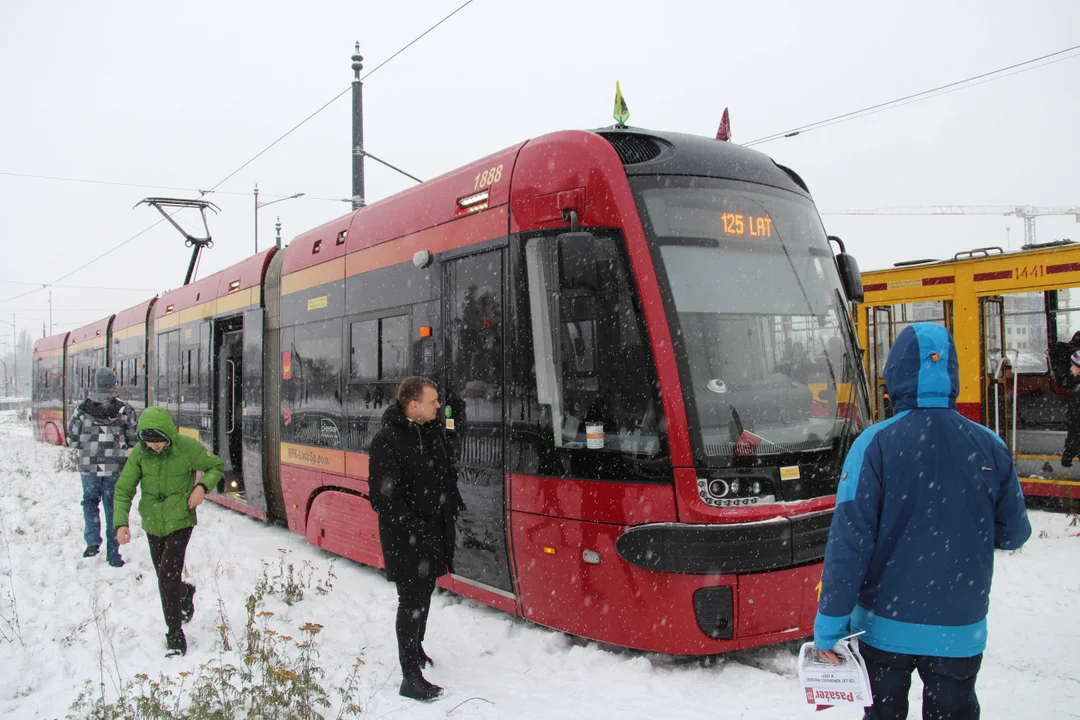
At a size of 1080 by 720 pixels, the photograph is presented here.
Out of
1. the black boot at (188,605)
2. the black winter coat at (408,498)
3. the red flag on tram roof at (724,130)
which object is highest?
the red flag on tram roof at (724,130)

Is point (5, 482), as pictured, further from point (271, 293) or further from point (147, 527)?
point (147, 527)

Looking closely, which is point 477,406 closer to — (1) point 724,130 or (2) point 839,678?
(1) point 724,130

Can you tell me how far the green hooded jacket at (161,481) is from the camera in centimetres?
518

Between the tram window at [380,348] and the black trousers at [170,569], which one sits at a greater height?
the tram window at [380,348]

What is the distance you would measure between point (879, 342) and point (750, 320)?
7.66 metres

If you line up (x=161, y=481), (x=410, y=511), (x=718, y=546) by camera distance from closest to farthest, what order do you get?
(x=718, y=546)
(x=410, y=511)
(x=161, y=481)

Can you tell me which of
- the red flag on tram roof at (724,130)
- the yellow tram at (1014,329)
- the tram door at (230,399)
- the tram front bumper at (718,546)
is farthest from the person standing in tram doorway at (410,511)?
the yellow tram at (1014,329)

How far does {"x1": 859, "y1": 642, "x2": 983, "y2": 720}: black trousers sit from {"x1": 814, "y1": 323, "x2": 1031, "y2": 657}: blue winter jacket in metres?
0.04

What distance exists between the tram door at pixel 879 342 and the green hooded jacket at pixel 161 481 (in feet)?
29.7

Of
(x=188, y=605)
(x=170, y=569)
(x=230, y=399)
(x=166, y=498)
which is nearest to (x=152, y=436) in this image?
(x=166, y=498)

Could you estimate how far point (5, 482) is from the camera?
550 inches

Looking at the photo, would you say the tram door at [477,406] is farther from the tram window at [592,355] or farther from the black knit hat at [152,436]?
the black knit hat at [152,436]

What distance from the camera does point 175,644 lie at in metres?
5.12

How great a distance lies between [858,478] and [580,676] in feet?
8.73
